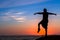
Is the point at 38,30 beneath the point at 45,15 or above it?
beneath

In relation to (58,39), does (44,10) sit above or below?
above

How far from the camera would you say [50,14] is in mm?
22594

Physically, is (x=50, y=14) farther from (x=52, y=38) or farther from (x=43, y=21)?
(x=52, y=38)

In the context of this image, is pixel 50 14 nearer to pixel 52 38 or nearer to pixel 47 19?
pixel 47 19

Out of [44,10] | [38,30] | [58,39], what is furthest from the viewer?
[58,39]

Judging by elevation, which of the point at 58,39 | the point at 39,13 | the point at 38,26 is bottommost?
the point at 58,39

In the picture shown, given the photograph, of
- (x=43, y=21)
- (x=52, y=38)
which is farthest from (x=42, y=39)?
(x=43, y=21)

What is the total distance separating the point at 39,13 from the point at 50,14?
1.30 m

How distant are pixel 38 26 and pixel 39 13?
1744 millimetres

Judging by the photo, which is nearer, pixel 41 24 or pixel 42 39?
pixel 41 24

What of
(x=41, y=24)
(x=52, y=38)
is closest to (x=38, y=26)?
(x=41, y=24)

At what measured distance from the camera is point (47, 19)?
73.9 feet

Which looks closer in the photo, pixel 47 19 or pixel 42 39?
pixel 47 19

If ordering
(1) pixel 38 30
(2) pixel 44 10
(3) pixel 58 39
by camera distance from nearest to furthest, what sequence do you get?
(2) pixel 44 10, (1) pixel 38 30, (3) pixel 58 39
